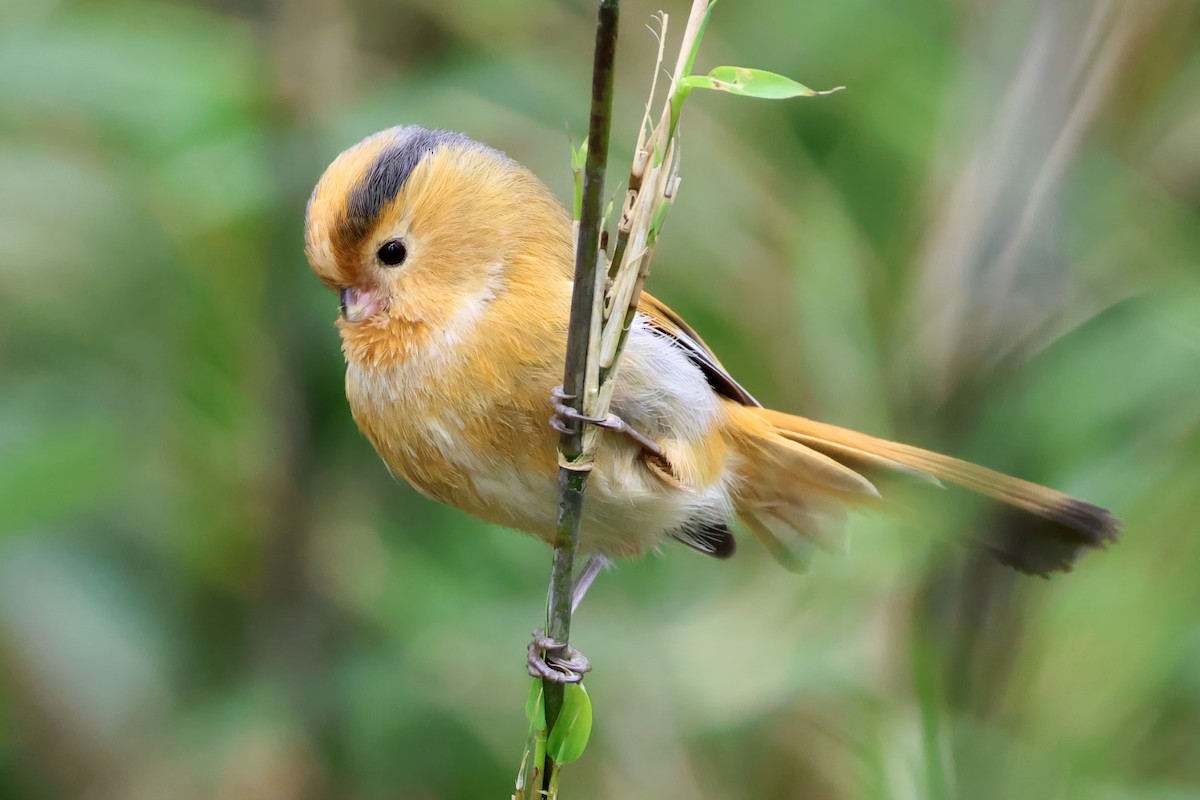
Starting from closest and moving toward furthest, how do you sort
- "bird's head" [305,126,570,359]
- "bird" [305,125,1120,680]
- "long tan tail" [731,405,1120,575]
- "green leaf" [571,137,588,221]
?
"green leaf" [571,137,588,221], "long tan tail" [731,405,1120,575], "bird" [305,125,1120,680], "bird's head" [305,126,570,359]

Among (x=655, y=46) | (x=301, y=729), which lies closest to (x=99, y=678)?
(x=301, y=729)

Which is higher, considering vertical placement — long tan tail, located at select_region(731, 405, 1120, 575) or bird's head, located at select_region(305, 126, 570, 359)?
bird's head, located at select_region(305, 126, 570, 359)

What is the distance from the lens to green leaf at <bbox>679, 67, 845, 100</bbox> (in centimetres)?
123

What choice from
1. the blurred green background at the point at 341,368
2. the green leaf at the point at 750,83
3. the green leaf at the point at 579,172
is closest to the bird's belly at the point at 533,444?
the blurred green background at the point at 341,368

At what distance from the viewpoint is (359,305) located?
2.26m

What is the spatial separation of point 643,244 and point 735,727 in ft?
4.98

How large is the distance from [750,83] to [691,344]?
1.28 meters

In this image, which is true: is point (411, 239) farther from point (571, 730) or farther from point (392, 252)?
point (571, 730)

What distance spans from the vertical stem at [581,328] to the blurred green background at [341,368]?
0.79m

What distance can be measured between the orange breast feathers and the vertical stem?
52 centimetres

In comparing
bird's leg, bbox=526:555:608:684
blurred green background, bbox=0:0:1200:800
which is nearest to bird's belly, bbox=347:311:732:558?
bird's leg, bbox=526:555:608:684

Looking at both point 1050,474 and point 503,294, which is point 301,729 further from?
point 1050,474

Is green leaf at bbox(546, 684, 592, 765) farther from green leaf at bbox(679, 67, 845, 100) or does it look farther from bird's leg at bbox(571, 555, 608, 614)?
bird's leg at bbox(571, 555, 608, 614)

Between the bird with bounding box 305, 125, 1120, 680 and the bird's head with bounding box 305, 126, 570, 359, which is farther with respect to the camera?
the bird's head with bounding box 305, 126, 570, 359
